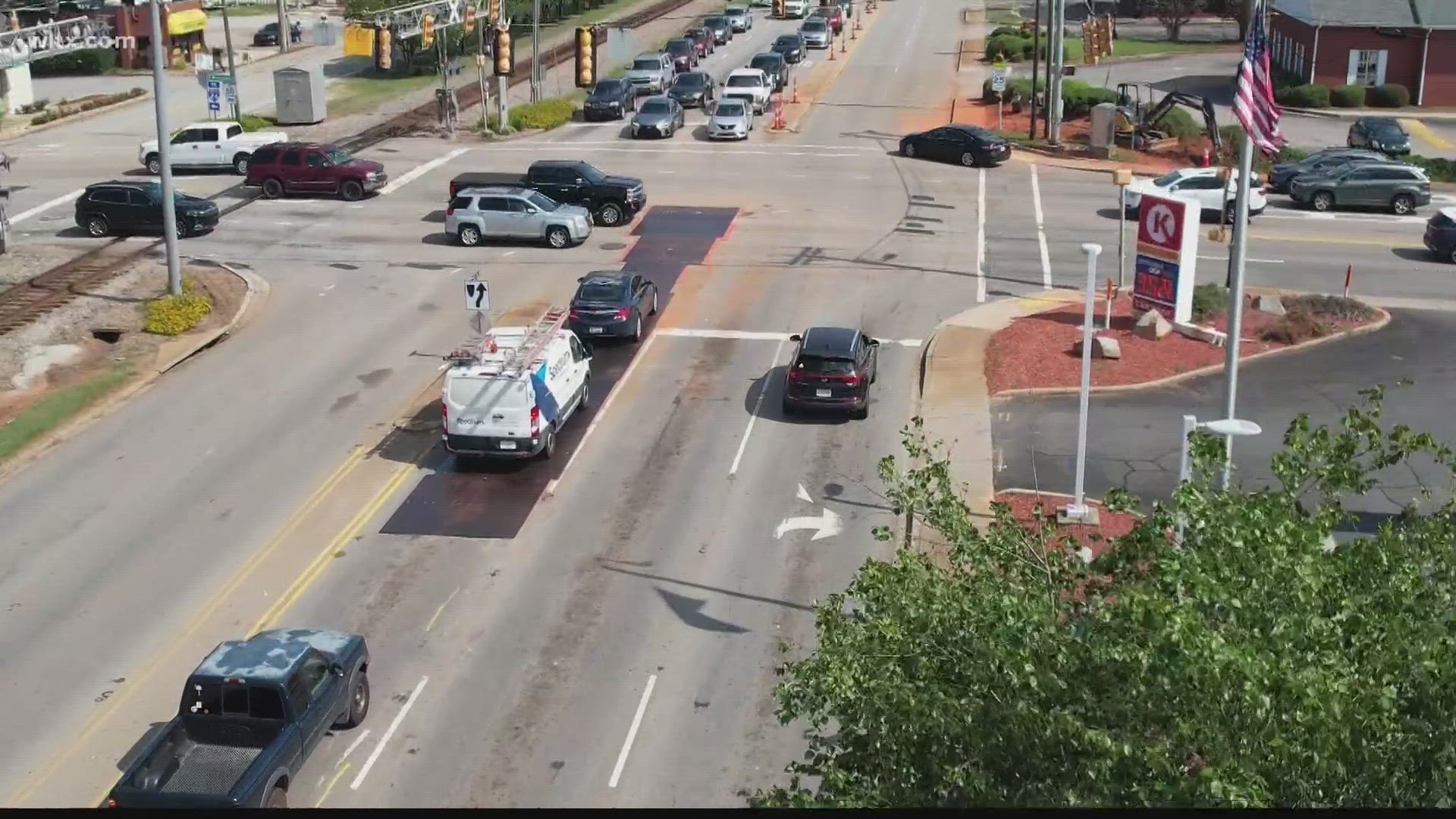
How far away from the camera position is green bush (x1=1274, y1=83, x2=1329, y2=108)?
6681 centimetres

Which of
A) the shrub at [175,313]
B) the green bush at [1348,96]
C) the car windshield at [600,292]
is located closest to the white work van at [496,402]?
the car windshield at [600,292]

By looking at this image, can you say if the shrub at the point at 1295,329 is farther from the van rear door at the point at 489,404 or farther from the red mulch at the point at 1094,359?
the van rear door at the point at 489,404

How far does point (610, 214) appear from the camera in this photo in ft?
145

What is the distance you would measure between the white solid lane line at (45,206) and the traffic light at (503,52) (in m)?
13.6

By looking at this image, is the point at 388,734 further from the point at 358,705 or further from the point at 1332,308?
the point at 1332,308

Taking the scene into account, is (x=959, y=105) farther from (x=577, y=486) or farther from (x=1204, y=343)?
(x=577, y=486)

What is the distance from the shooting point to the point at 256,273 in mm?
39406

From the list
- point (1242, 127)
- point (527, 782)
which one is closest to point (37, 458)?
point (527, 782)

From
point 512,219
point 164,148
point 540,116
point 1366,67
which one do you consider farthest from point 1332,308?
point 1366,67

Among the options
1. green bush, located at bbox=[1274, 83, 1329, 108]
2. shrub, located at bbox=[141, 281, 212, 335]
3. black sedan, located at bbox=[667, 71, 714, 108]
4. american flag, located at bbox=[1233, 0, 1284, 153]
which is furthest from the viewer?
green bush, located at bbox=[1274, 83, 1329, 108]

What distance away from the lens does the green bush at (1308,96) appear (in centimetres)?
6681

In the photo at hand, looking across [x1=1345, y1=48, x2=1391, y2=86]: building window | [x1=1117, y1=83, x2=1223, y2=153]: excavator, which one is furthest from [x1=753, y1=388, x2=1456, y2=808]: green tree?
[x1=1345, y1=48, x2=1391, y2=86]: building window

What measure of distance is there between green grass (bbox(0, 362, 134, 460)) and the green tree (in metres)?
21.0

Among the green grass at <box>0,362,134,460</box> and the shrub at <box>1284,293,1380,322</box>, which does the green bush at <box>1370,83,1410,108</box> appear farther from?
the green grass at <box>0,362,134,460</box>
